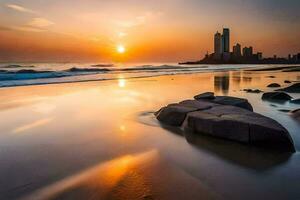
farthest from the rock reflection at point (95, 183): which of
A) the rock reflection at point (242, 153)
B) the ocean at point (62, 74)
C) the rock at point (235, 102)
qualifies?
the ocean at point (62, 74)

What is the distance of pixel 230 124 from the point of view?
16.7ft

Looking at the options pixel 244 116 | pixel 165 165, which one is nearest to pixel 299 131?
pixel 244 116

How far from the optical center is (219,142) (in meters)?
5.09

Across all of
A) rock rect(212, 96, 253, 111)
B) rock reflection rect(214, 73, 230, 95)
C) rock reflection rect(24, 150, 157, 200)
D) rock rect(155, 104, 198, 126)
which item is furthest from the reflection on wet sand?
rock reflection rect(214, 73, 230, 95)

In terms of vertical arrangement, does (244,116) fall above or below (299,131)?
above

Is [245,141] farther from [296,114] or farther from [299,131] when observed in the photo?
[296,114]

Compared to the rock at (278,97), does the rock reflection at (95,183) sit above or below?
above

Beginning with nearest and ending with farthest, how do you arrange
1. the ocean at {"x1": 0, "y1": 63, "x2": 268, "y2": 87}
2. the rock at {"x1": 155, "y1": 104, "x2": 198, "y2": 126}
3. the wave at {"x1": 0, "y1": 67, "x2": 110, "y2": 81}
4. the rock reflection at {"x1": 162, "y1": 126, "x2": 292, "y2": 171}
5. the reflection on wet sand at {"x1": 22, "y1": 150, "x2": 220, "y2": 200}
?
1. the reflection on wet sand at {"x1": 22, "y1": 150, "x2": 220, "y2": 200}
2. the rock reflection at {"x1": 162, "y1": 126, "x2": 292, "y2": 171}
3. the rock at {"x1": 155, "y1": 104, "x2": 198, "y2": 126}
4. the ocean at {"x1": 0, "y1": 63, "x2": 268, "y2": 87}
5. the wave at {"x1": 0, "y1": 67, "x2": 110, "y2": 81}

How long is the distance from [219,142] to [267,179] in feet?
5.25

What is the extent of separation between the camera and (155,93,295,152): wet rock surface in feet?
15.4

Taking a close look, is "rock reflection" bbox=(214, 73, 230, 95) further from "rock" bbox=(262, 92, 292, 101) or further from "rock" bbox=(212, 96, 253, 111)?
"rock" bbox=(212, 96, 253, 111)

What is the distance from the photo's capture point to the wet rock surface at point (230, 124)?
4.70m

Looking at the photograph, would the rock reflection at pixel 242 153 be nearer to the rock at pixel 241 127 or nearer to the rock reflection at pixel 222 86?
the rock at pixel 241 127

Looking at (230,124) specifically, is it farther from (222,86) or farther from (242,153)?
(222,86)
